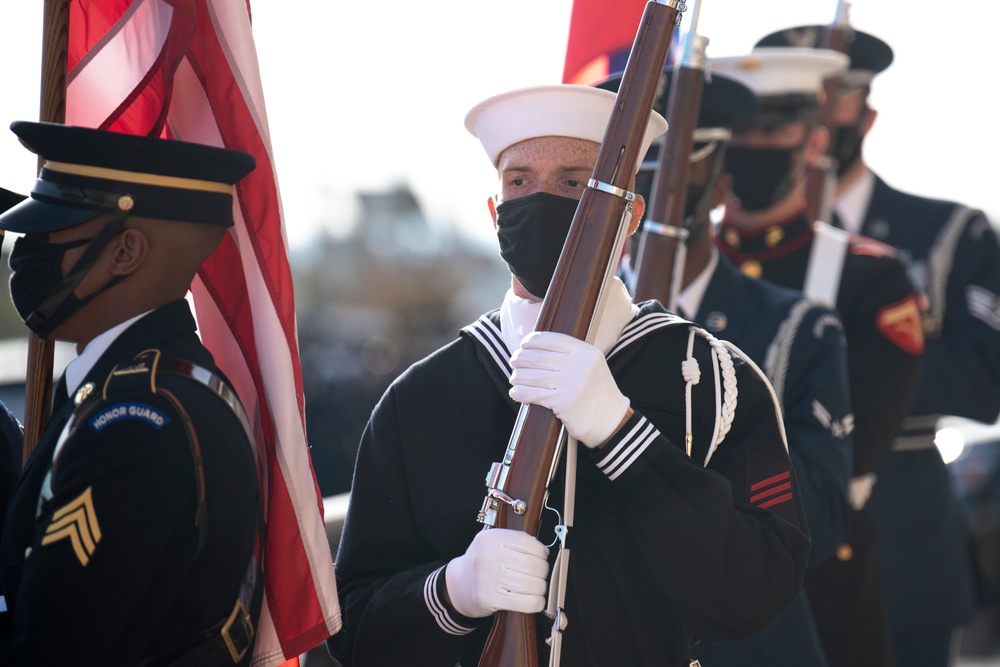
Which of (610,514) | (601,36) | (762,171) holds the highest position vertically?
(601,36)

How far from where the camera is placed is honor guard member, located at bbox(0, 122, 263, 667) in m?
2.46

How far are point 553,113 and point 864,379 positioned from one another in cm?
234

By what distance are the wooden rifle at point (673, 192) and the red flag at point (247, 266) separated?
134cm

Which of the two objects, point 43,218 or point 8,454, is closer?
point 43,218

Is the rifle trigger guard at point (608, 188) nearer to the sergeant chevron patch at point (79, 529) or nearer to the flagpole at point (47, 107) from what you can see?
the sergeant chevron patch at point (79, 529)

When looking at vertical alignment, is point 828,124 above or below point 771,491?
above

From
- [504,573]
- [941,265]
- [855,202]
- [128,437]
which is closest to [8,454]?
[128,437]

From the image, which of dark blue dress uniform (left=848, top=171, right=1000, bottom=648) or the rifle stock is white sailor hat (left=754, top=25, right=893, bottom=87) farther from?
the rifle stock

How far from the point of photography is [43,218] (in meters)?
2.72

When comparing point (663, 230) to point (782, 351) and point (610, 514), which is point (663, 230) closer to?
point (782, 351)

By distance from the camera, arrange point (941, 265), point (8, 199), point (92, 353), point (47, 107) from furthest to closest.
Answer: point (941, 265) < point (47, 107) < point (8, 199) < point (92, 353)

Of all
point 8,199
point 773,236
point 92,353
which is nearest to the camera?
point 92,353

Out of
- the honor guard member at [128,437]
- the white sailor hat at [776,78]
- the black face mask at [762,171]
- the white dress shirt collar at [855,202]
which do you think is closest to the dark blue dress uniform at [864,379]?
the black face mask at [762,171]

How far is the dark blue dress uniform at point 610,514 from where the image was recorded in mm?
2678
